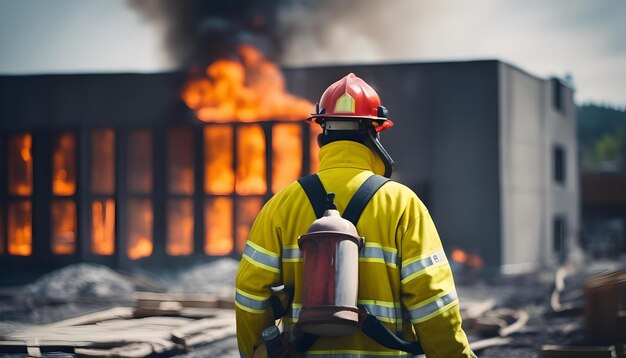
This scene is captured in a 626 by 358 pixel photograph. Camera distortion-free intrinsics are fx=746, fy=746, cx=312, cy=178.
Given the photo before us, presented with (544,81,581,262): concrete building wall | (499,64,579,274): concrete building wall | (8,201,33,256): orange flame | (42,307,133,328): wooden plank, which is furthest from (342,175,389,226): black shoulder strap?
(544,81,581,262): concrete building wall

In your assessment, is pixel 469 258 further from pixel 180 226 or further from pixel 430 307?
pixel 430 307

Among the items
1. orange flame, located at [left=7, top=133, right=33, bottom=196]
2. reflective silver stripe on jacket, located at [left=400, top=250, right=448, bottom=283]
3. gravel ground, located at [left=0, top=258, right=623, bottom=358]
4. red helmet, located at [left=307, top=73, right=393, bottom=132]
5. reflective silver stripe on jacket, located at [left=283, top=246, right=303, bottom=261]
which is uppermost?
orange flame, located at [left=7, top=133, right=33, bottom=196]

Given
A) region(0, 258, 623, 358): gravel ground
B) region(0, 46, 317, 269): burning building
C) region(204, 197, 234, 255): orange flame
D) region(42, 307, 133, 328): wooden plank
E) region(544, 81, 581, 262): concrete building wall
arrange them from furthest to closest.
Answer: region(544, 81, 581, 262): concrete building wall < region(204, 197, 234, 255): orange flame < region(0, 46, 317, 269): burning building < region(0, 258, 623, 358): gravel ground < region(42, 307, 133, 328): wooden plank

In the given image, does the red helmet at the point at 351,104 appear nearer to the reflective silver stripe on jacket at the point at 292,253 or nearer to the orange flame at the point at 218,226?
the reflective silver stripe on jacket at the point at 292,253

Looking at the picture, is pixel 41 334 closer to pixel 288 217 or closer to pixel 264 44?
pixel 288 217

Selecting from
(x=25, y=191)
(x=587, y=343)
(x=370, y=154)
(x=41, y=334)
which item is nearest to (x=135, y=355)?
(x=41, y=334)

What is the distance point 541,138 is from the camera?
74.6ft

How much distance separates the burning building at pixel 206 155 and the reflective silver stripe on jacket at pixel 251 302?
14783mm

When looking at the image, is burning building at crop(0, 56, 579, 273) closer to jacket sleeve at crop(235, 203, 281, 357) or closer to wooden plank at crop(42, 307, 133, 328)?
wooden plank at crop(42, 307, 133, 328)

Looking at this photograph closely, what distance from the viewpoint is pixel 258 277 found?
3150 millimetres

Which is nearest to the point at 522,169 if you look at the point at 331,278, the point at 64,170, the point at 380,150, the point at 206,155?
the point at 206,155

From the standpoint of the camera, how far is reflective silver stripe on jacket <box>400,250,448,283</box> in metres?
3.00

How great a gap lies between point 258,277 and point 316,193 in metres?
0.43

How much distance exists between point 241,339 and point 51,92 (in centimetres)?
1828
